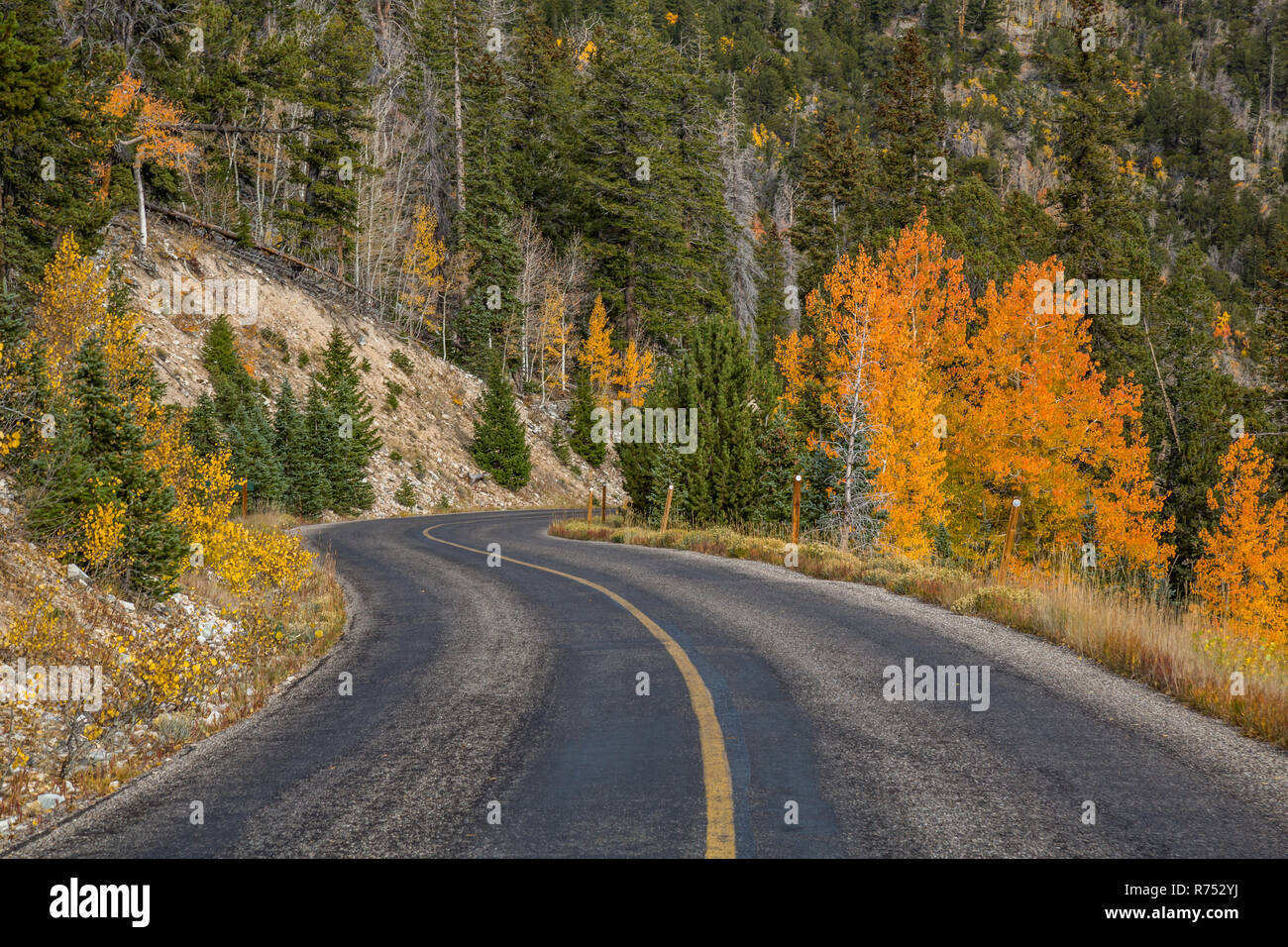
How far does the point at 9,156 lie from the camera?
2312 cm

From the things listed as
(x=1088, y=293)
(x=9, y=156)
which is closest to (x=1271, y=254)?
(x=1088, y=293)

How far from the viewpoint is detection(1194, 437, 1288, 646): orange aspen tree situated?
89.3ft

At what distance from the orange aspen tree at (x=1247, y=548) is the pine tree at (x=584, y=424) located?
34.2 m

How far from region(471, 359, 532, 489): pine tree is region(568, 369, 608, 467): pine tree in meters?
6.99

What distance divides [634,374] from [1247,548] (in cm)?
3331

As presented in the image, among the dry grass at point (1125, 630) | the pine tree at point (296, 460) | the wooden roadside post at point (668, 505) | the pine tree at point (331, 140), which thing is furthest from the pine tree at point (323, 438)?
the dry grass at point (1125, 630)

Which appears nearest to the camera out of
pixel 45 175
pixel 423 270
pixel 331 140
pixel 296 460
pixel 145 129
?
pixel 45 175

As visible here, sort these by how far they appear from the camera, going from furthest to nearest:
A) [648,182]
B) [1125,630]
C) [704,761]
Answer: [648,182] < [1125,630] < [704,761]

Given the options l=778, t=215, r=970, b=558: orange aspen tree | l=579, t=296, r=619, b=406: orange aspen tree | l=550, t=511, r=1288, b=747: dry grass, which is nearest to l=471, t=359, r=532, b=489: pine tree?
l=579, t=296, r=619, b=406: orange aspen tree

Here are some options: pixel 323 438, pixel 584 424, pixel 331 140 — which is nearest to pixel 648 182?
pixel 584 424

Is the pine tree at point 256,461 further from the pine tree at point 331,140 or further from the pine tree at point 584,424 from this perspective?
the pine tree at point 584,424

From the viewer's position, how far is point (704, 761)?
5.04m

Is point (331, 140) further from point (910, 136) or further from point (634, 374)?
point (910, 136)

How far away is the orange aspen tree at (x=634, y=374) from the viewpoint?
50.2 m
